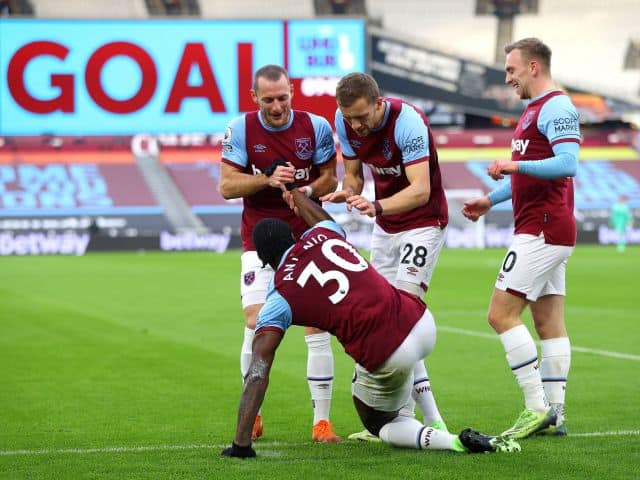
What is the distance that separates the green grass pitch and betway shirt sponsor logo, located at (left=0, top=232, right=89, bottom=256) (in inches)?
725

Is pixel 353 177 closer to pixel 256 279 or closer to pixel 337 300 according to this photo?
pixel 256 279

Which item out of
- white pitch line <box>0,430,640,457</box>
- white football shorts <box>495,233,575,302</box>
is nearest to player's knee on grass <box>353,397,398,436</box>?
white pitch line <box>0,430,640,457</box>

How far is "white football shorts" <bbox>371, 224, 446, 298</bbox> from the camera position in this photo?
717 centimetres

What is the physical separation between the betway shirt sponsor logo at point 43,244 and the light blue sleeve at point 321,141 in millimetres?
31412

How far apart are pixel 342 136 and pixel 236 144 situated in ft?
2.29

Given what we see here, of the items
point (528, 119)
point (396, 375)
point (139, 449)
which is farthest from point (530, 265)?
point (139, 449)

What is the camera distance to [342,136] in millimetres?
7355

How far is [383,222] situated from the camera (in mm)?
7402

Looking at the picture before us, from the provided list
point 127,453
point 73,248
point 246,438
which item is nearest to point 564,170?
point 246,438

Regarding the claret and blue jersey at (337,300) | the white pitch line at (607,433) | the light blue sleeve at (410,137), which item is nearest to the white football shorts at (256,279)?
the light blue sleeve at (410,137)

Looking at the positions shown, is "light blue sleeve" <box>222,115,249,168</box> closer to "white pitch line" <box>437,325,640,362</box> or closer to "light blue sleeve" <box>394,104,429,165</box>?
"light blue sleeve" <box>394,104,429,165</box>

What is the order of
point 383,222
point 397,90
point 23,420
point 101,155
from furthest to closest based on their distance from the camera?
point 101,155
point 397,90
point 23,420
point 383,222

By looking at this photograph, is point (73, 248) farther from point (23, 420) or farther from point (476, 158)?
point (23, 420)

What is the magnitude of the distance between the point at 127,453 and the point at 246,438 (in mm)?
895
